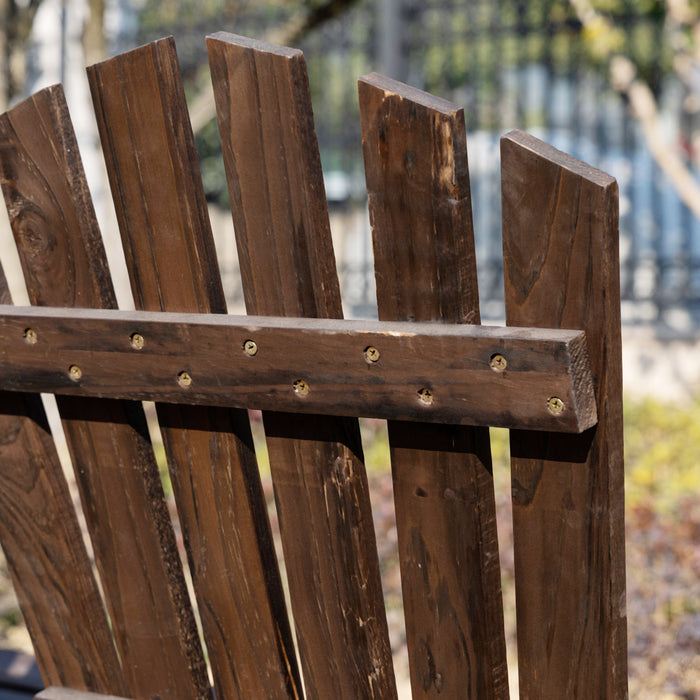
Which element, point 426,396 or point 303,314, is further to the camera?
point 303,314

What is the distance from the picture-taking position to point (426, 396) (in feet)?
3.21

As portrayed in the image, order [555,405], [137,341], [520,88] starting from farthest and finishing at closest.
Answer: [520,88]
[137,341]
[555,405]

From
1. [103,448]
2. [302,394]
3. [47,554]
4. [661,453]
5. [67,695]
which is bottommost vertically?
[661,453]

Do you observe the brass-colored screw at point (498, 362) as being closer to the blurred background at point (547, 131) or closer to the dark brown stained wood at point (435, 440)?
the dark brown stained wood at point (435, 440)

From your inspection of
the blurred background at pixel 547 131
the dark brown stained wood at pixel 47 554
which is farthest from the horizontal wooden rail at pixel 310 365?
the blurred background at pixel 547 131

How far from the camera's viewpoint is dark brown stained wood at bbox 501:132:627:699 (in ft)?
3.04

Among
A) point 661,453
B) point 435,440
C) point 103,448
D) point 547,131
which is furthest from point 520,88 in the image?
point 435,440

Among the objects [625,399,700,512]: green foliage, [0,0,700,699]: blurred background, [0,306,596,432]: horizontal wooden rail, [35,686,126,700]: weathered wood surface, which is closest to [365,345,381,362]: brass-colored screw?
[0,306,596,432]: horizontal wooden rail

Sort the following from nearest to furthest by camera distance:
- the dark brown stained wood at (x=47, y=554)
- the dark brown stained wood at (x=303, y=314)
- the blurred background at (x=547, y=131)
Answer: the dark brown stained wood at (x=303, y=314) < the dark brown stained wood at (x=47, y=554) < the blurred background at (x=547, y=131)

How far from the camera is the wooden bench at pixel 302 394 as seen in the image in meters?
0.95

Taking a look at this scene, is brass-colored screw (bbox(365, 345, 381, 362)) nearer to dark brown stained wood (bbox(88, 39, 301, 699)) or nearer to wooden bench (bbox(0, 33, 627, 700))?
wooden bench (bbox(0, 33, 627, 700))

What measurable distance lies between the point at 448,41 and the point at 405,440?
551cm

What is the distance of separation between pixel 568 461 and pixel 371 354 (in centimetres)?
24

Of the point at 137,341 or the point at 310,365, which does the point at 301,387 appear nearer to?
the point at 310,365
